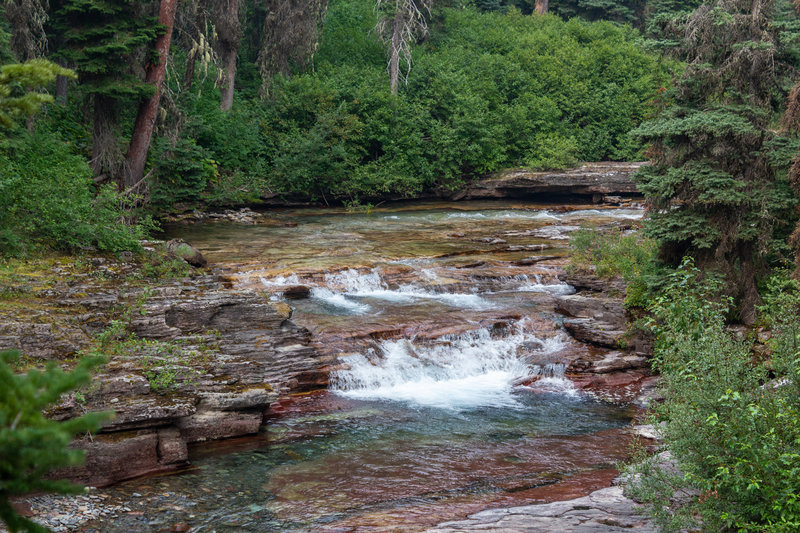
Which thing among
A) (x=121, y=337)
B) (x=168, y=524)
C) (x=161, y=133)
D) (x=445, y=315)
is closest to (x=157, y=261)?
(x=121, y=337)

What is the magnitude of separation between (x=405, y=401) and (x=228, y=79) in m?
19.4

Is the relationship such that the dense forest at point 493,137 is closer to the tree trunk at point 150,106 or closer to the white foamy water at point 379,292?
the tree trunk at point 150,106

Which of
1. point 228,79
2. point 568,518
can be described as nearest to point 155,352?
point 568,518

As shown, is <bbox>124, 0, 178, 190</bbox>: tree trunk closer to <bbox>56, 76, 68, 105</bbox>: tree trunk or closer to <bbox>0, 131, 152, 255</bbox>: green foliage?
<bbox>0, 131, 152, 255</bbox>: green foliage

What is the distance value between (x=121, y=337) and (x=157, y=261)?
3.92 metres

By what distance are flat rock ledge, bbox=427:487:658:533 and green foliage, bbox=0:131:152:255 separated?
30.0 feet

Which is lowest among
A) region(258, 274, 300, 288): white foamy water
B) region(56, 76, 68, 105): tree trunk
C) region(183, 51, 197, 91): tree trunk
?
region(258, 274, 300, 288): white foamy water

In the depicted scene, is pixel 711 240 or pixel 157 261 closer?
pixel 711 240

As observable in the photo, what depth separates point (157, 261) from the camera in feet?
44.1

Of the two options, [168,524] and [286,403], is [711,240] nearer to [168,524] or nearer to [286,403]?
[286,403]

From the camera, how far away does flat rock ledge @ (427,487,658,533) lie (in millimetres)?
6102

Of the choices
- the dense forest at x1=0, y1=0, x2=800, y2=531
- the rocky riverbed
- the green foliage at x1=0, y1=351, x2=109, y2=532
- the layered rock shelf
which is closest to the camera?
the green foliage at x1=0, y1=351, x2=109, y2=532

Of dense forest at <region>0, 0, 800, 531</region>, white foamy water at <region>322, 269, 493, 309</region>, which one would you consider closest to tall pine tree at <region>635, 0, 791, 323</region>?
dense forest at <region>0, 0, 800, 531</region>

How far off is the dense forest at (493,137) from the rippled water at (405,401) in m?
1.83
